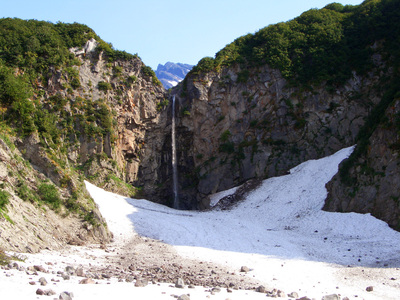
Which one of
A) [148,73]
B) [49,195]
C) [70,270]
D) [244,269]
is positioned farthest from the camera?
[148,73]

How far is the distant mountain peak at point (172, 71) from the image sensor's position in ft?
509

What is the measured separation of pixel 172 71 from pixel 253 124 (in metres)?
140

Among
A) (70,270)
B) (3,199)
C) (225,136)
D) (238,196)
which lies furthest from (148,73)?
(70,270)

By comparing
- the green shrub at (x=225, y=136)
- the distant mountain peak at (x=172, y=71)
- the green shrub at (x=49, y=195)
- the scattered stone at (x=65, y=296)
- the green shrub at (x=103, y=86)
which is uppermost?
the distant mountain peak at (x=172, y=71)

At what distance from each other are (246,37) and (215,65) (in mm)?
6726

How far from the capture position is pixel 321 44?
1540 inches

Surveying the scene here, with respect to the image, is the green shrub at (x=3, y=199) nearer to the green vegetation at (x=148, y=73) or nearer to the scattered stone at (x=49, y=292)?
the scattered stone at (x=49, y=292)

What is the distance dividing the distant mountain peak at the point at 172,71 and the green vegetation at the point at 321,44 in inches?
4307

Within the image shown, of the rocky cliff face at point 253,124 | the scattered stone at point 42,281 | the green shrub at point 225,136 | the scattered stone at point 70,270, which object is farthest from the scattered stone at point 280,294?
the green shrub at point 225,136

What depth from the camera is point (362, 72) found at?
3553 cm

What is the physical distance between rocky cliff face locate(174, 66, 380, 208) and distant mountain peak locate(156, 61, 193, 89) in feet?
→ 369

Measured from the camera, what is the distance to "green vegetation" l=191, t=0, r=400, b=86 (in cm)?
3641

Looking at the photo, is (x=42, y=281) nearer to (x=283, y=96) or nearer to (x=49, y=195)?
(x=49, y=195)

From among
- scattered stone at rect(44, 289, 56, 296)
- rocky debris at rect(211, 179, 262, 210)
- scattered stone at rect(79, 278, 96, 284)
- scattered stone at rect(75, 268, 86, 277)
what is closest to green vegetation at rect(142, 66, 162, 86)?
rocky debris at rect(211, 179, 262, 210)
